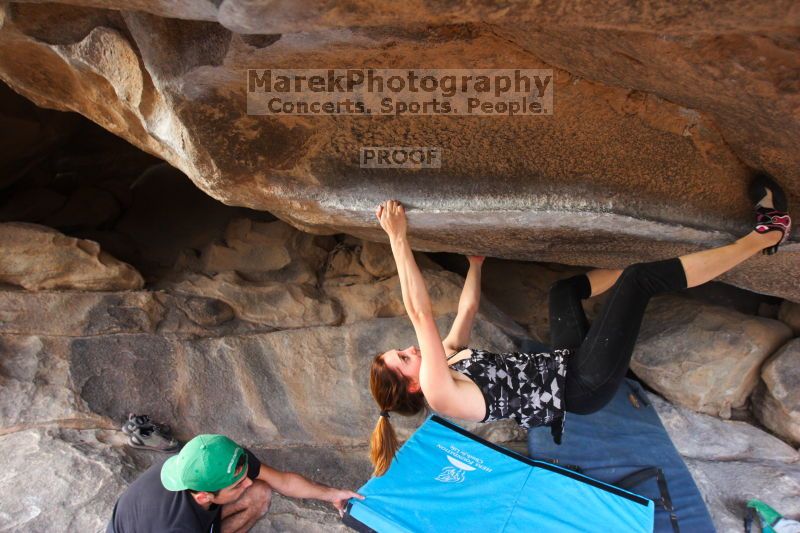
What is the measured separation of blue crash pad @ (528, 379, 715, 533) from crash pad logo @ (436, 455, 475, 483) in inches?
14.6

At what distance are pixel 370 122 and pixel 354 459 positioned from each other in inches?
61.3

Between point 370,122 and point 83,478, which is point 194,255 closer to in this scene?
point 83,478

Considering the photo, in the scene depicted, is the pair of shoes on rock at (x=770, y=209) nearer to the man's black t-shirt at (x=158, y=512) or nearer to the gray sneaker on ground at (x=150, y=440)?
the man's black t-shirt at (x=158, y=512)

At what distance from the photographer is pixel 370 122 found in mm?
1988

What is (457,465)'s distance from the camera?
100 inches

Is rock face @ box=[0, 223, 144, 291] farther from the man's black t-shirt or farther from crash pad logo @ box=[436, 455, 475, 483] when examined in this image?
crash pad logo @ box=[436, 455, 475, 483]

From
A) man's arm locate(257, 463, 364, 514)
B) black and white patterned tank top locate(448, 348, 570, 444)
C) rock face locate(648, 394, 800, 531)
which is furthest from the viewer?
rock face locate(648, 394, 800, 531)

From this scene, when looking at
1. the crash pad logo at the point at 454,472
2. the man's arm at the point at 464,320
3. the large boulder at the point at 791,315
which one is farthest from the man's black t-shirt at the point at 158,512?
the large boulder at the point at 791,315

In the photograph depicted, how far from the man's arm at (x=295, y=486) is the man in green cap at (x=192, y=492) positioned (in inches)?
3.5

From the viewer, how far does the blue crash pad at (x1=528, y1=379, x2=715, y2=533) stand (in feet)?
7.90

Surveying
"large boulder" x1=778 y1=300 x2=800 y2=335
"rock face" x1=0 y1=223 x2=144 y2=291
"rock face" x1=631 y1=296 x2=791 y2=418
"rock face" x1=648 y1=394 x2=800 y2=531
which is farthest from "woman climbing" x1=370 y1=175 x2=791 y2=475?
"rock face" x1=0 y1=223 x2=144 y2=291

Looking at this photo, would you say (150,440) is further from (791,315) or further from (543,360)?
(791,315)

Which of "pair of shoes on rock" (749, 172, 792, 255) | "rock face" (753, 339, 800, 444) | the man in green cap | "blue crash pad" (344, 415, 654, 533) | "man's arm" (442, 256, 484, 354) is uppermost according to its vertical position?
"pair of shoes on rock" (749, 172, 792, 255)

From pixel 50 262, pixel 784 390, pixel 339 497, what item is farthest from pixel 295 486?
pixel 784 390
